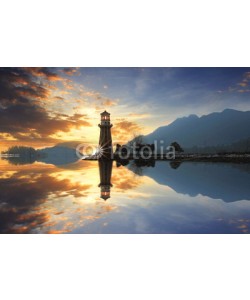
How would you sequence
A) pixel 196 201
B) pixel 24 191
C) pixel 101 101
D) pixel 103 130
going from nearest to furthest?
pixel 196 201
pixel 24 191
pixel 101 101
pixel 103 130

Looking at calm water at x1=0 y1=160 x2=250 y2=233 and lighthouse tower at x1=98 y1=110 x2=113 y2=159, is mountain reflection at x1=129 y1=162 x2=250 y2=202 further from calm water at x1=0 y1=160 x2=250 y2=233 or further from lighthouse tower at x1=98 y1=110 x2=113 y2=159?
lighthouse tower at x1=98 y1=110 x2=113 y2=159

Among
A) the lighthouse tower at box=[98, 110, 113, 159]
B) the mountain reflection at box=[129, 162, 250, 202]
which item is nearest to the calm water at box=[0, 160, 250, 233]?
the mountain reflection at box=[129, 162, 250, 202]

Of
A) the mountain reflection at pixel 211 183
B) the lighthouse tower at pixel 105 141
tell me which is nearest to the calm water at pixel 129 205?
the mountain reflection at pixel 211 183

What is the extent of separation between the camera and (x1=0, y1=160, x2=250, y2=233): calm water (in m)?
5.38

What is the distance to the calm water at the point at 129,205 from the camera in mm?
5383

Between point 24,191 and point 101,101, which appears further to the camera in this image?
point 101,101

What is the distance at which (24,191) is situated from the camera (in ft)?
26.6

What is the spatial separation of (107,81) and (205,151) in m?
9.46

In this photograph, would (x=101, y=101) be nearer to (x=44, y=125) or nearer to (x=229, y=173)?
(x=44, y=125)

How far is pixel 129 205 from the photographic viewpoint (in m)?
6.66

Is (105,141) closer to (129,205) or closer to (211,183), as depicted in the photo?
(211,183)

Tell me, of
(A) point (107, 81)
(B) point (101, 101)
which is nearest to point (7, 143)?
(B) point (101, 101)

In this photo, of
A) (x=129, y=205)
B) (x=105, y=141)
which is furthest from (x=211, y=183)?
(x=105, y=141)

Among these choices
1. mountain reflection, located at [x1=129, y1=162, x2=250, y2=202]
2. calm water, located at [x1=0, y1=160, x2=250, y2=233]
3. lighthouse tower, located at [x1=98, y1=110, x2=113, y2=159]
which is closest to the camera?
calm water, located at [x1=0, y1=160, x2=250, y2=233]
